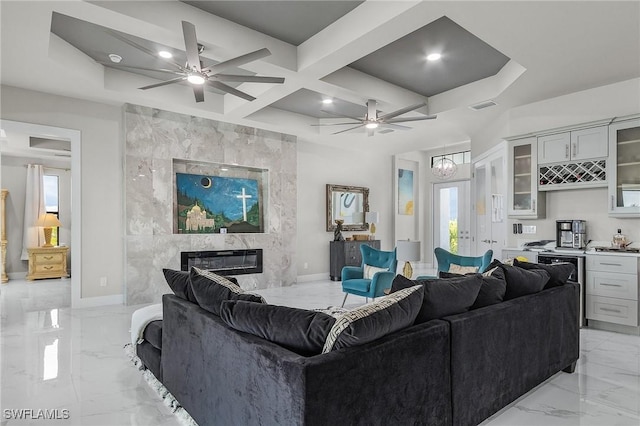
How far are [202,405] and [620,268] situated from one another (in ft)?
14.9

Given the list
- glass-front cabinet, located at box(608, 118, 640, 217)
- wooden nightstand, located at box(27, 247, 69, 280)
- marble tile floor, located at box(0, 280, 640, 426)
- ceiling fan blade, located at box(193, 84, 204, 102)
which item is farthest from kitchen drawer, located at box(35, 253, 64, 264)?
glass-front cabinet, located at box(608, 118, 640, 217)

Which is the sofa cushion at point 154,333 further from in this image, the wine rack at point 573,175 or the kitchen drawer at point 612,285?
the wine rack at point 573,175

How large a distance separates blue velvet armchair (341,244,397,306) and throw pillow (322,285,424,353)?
8.40 ft

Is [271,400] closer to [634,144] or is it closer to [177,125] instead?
[634,144]

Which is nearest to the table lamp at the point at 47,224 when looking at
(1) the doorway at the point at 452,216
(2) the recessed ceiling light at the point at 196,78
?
(2) the recessed ceiling light at the point at 196,78

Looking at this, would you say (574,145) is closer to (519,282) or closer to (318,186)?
(519,282)

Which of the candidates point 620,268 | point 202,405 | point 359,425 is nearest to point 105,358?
point 202,405

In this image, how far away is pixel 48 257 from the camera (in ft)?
25.3

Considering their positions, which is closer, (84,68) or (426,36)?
(426,36)

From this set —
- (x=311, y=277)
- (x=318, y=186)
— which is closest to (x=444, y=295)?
(x=311, y=277)

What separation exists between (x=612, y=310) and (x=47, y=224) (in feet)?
32.7

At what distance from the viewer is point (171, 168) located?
5805 mm

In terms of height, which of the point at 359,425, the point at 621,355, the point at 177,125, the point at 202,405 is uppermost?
the point at 177,125

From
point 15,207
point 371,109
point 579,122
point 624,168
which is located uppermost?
point 371,109
